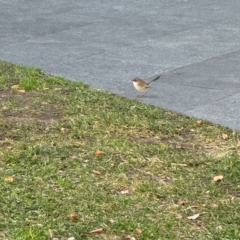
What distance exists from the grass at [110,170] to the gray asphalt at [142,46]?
1.94ft

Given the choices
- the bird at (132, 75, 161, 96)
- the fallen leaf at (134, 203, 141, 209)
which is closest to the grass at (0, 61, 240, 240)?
the fallen leaf at (134, 203, 141, 209)

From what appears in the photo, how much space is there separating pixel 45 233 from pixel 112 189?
0.99 metres

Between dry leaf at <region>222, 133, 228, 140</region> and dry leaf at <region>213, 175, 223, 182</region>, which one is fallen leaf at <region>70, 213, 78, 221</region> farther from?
dry leaf at <region>222, 133, 228, 140</region>

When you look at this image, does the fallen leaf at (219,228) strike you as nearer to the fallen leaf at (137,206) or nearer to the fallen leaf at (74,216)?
the fallen leaf at (137,206)

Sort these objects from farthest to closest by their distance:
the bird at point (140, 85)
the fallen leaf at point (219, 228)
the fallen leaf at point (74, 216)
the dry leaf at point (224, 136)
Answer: the bird at point (140, 85) → the dry leaf at point (224, 136) → the fallen leaf at point (74, 216) → the fallen leaf at point (219, 228)

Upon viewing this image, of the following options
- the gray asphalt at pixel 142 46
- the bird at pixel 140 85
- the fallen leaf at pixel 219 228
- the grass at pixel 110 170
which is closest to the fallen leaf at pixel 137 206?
the grass at pixel 110 170

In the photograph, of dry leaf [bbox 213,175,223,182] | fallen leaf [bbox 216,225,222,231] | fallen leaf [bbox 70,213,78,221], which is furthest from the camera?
dry leaf [bbox 213,175,223,182]

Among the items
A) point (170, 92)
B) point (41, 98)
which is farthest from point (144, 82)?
point (41, 98)

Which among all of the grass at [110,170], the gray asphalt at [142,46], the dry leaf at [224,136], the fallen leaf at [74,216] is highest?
the fallen leaf at [74,216]

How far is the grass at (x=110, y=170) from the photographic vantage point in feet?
17.5

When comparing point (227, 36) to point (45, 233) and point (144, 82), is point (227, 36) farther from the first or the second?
point (45, 233)

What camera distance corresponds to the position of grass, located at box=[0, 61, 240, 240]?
533 centimetres

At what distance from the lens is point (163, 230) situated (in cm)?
525

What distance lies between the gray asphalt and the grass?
591 mm
